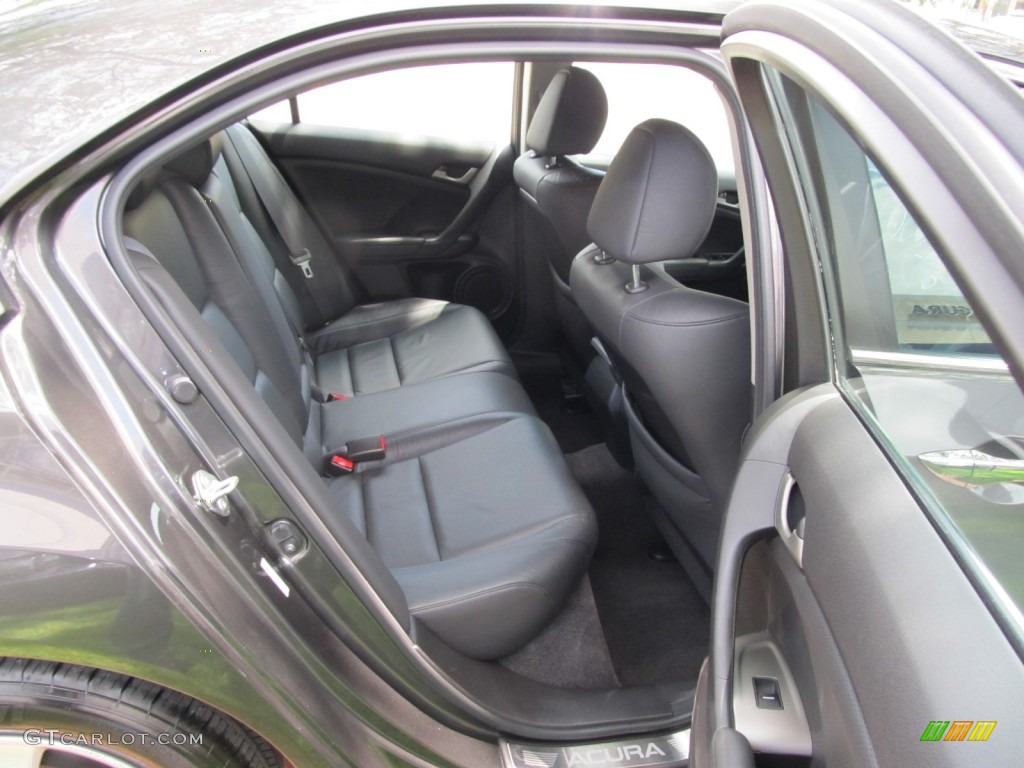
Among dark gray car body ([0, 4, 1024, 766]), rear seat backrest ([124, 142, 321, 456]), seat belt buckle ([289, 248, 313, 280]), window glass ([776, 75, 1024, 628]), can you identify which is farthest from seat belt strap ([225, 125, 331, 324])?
window glass ([776, 75, 1024, 628])

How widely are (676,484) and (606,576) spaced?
35 cm

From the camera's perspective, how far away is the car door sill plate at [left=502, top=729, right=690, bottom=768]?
1.11 meters

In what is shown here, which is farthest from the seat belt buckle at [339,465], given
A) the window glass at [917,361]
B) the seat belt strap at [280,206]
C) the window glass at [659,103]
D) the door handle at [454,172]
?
the door handle at [454,172]

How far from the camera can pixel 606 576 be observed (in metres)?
1.72

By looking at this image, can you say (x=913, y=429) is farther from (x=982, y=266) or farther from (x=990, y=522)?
(x=982, y=266)

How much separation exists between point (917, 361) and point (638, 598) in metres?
1.00

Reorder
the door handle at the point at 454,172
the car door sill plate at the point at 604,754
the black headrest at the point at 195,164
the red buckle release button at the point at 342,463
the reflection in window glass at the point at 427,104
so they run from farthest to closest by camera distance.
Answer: the door handle at the point at 454,172 → the reflection in window glass at the point at 427,104 → the red buckle release button at the point at 342,463 → the black headrest at the point at 195,164 → the car door sill plate at the point at 604,754

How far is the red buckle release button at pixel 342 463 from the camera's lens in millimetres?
1572

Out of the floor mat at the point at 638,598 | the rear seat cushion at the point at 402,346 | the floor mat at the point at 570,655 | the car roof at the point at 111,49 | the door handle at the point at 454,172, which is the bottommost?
the floor mat at the point at 638,598

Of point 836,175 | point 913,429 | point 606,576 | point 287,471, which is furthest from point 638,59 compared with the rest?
point 606,576

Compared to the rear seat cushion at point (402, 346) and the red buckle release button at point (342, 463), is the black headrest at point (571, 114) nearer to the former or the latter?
the rear seat cushion at point (402, 346)

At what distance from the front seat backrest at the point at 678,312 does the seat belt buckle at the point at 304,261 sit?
1.17 m

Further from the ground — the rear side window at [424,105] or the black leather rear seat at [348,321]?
the rear side window at [424,105]

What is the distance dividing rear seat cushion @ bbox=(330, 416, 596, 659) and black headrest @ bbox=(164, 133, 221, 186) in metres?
0.69
